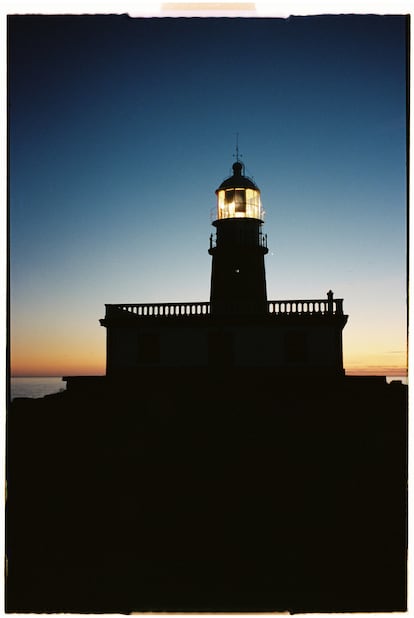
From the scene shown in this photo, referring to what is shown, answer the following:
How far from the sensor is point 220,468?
27.5ft

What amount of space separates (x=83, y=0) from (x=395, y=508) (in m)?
6.32

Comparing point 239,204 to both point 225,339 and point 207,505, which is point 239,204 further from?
point 207,505

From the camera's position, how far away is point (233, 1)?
1.96 metres

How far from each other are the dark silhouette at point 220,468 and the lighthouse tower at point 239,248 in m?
0.06

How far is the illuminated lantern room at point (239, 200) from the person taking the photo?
18.4m

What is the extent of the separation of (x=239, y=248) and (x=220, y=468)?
11209 mm

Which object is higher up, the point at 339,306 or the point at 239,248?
the point at 239,248

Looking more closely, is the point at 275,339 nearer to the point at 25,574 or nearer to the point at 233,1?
the point at 25,574

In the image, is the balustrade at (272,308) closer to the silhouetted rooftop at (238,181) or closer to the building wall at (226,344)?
the building wall at (226,344)

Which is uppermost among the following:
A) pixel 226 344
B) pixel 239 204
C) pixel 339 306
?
pixel 239 204

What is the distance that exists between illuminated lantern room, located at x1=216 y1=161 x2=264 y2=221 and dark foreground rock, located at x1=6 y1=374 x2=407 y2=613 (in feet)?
27.7

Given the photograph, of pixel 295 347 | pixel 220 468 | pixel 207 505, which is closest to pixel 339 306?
pixel 295 347

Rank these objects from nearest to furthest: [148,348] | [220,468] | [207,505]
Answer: [207,505] < [220,468] < [148,348]

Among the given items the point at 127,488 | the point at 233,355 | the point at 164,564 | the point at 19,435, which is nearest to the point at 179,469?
the point at 127,488
